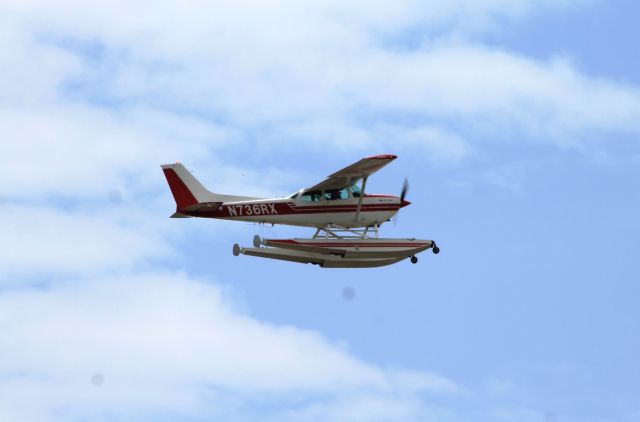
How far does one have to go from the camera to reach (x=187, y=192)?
68.9 metres

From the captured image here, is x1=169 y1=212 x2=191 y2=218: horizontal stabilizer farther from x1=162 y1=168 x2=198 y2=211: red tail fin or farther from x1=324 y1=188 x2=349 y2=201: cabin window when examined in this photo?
x1=324 y1=188 x2=349 y2=201: cabin window

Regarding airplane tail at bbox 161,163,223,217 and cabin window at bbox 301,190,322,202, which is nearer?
airplane tail at bbox 161,163,223,217

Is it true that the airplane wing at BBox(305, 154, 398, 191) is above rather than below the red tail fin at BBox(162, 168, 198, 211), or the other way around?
above

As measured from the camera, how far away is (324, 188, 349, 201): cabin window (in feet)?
229

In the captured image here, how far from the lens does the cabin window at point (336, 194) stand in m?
69.8

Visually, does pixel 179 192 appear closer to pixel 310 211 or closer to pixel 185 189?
pixel 185 189

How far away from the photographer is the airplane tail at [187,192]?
68.5m

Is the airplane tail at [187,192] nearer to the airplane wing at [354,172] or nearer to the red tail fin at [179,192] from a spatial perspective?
the red tail fin at [179,192]

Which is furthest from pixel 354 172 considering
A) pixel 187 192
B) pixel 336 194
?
pixel 187 192

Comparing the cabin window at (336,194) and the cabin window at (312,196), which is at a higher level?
the cabin window at (336,194)

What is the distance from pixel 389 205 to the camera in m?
70.4

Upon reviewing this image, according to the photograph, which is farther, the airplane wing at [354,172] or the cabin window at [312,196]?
the cabin window at [312,196]

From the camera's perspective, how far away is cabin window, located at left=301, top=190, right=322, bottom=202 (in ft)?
228

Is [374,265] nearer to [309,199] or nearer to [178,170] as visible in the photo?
[309,199]
